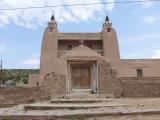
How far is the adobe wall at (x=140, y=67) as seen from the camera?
101ft

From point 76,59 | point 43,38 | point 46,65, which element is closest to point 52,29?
A: point 43,38

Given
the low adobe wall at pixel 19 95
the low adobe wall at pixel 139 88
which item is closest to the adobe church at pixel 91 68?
the low adobe wall at pixel 139 88

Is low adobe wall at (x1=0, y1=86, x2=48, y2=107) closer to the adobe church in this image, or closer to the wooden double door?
the adobe church

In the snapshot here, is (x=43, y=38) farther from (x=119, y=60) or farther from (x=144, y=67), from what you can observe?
(x=144, y=67)

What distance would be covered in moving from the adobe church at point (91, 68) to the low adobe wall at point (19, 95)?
100 cm

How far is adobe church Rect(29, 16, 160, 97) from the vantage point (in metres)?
21.9

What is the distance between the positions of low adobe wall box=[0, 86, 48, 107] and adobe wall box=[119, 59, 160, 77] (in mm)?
12129

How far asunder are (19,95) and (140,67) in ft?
49.1

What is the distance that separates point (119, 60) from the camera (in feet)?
102

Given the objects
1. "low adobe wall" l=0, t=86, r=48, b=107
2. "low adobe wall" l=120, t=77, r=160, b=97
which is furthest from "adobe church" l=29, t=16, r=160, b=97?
"low adobe wall" l=0, t=86, r=48, b=107

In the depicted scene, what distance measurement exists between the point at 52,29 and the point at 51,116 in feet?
75.0

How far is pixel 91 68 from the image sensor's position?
24.6 meters

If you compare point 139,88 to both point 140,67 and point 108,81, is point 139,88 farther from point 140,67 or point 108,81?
point 140,67

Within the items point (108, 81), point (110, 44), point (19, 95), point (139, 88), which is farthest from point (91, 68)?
point (110, 44)
